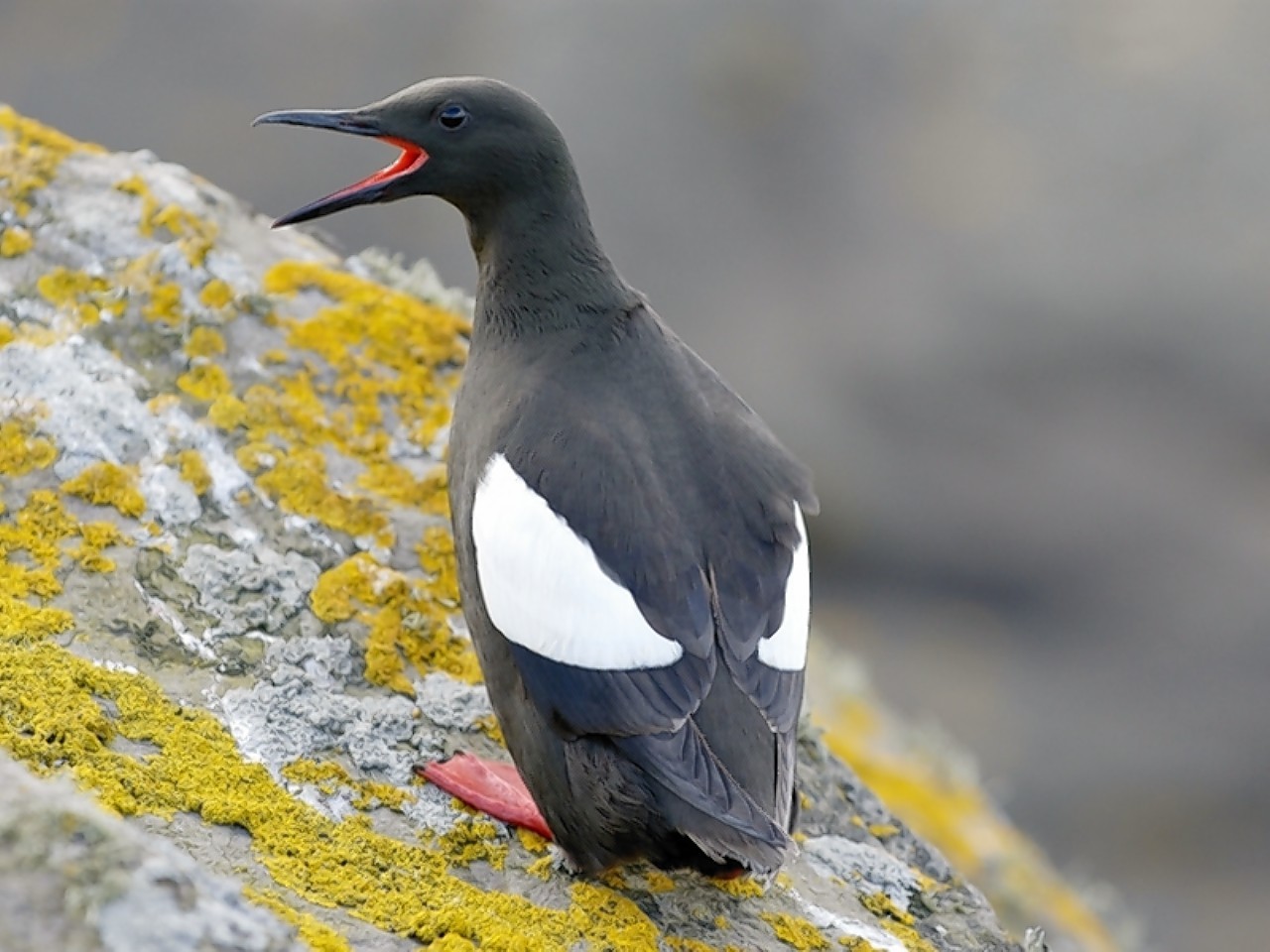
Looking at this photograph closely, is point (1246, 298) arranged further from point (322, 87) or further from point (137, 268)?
point (137, 268)

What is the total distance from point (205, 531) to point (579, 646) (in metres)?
1.52

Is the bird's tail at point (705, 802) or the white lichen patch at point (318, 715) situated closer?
the bird's tail at point (705, 802)

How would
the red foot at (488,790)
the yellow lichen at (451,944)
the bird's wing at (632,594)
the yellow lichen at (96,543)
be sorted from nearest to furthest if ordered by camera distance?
the yellow lichen at (451,944), the bird's wing at (632,594), the red foot at (488,790), the yellow lichen at (96,543)

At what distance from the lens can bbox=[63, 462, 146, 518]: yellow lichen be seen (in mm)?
4957

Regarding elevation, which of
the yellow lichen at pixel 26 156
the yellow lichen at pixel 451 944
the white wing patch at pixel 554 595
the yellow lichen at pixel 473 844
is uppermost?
the yellow lichen at pixel 26 156

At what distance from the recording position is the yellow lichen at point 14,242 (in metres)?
5.61

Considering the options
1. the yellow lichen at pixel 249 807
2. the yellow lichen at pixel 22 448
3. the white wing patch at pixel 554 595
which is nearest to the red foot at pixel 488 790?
the yellow lichen at pixel 249 807

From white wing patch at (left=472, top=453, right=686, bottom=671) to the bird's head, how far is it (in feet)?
3.99

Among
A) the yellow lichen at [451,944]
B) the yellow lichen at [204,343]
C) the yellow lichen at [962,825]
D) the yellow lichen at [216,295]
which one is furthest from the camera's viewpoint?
the yellow lichen at [962,825]

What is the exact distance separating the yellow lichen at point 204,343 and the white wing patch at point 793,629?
2.30 metres

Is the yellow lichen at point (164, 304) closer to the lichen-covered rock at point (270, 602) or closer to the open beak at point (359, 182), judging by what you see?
the lichen-covered rock at point (270, 602)

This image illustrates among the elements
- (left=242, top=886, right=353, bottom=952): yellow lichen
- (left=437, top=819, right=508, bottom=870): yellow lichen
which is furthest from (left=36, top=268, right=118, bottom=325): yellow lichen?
(left=242, top=886, right=353, bottom=952): yellow lichen

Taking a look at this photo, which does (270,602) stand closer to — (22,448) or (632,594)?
(22,448)

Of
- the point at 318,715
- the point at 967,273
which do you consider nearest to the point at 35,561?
the point at 318,715
